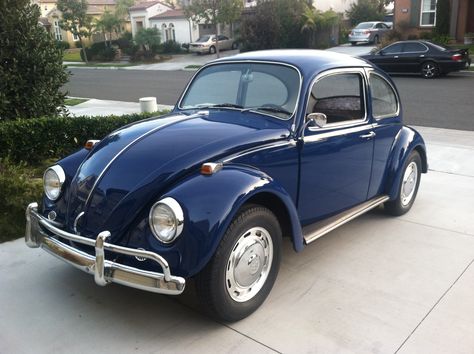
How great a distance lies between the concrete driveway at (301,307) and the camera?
3.07m

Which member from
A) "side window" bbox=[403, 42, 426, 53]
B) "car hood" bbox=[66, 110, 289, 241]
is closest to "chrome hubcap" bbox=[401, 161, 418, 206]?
"car hood" bbox=[66, 110, 289, 241]

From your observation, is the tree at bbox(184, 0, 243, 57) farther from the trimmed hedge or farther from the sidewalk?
the trimmed hedge

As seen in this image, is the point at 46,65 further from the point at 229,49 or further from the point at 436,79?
the point at 229,49

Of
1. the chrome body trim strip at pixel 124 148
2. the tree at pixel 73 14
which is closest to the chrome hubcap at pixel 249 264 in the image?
the chrome body trim strip at pixel 124 148

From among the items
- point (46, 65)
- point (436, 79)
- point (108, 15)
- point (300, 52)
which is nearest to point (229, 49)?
point (108, 15)

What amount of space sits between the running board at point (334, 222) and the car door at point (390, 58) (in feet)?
49.2

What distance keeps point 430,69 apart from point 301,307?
650 inches

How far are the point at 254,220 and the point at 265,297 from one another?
2.07 ft

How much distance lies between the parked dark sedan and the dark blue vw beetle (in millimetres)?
14396

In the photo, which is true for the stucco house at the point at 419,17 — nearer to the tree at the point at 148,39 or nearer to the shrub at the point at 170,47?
the tree at the point at 148,39

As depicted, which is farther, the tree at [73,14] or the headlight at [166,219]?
the tree at [73,14]

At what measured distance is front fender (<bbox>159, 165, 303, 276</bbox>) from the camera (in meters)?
2.87

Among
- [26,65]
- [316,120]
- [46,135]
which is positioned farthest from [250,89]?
[26,65]

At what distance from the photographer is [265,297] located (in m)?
3.44
